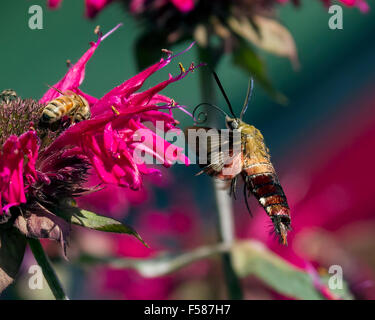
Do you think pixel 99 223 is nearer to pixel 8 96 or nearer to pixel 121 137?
pixel 121 137

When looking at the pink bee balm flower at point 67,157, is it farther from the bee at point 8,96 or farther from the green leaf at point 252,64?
the green leaf at point 252,64

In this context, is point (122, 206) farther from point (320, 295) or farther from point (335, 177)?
point (335, 177)

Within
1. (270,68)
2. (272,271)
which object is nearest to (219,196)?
(272,271)

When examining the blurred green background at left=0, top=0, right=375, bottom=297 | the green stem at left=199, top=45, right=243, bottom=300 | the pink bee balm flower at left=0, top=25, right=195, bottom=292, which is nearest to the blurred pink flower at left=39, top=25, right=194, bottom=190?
the pink bee balm flower at left=0, top=25, right=195, bottom=292

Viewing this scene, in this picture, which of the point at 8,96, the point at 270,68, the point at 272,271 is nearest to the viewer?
the point at 8,96

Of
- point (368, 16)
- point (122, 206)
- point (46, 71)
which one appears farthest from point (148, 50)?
point (368, 16)

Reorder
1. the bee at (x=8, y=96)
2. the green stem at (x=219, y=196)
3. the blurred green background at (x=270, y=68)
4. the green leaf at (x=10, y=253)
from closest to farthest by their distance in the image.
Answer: the green leaf at (x=10, y=253)
the bee at (x=8, y=96)
the green stem at (x=219, y=196)
the blurred green background at (x=270, y=68)

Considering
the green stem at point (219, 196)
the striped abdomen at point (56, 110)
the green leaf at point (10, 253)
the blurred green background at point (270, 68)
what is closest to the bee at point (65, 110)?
the striped abdomen at point (56, 110)
